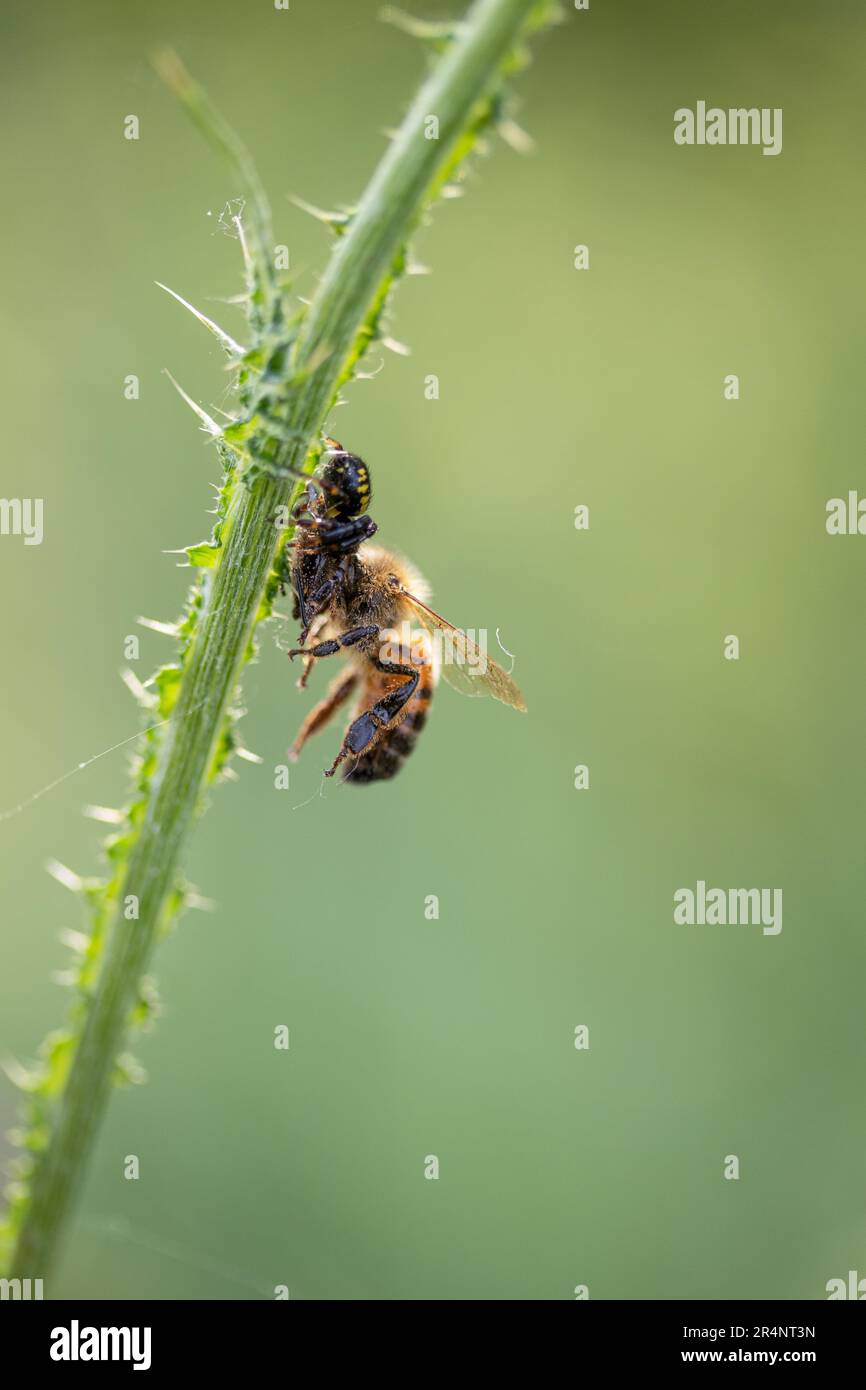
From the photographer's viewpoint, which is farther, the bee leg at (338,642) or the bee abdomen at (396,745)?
the bee abdomen at (396,745)

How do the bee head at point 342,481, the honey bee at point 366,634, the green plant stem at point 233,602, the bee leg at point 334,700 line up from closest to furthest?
the green plant stem at point 233,602, the bee head at point 342,481, the honey bee at point 366,634, the bee leg at point 334,700

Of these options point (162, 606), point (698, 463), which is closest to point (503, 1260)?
point (162, 606)

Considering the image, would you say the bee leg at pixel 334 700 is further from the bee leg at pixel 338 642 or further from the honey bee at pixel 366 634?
the bee leg at pixel 338 642

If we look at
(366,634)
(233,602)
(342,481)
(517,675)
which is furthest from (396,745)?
(517,675)

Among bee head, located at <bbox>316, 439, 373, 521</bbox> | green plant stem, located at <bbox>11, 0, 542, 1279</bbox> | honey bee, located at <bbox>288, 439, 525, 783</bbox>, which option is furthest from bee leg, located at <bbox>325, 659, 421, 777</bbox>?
green plant stem, located at <bbox>11, 0, 542, 1279</bbox>

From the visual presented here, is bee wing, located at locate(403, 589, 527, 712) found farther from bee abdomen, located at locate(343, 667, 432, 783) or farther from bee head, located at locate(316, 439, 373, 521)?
bee head, located at locate(316, 439, 373, 521)

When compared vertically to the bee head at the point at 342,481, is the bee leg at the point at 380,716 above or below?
below

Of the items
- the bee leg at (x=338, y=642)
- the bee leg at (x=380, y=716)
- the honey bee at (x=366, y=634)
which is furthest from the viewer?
the bee leg at (x=380, y=716)

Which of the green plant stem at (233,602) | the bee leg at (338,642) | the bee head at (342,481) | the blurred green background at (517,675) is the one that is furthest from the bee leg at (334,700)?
the blurred green background at (517,675)
